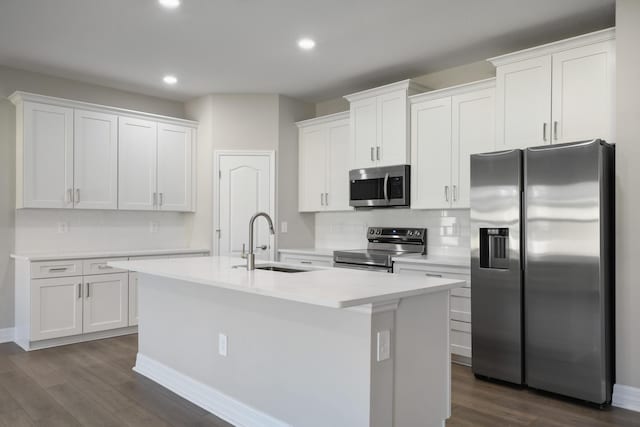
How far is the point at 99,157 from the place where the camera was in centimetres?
492

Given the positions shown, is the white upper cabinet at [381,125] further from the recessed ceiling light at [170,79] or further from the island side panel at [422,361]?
the island side panel at [422,361]

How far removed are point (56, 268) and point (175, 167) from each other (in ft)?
5.72

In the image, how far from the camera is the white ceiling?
3.29 metres

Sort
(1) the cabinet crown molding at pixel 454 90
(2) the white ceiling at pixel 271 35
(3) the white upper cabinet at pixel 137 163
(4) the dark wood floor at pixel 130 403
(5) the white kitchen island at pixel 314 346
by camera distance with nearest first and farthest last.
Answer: (5) the white kitchen island at pixel 314 346
(4) the dark wood floor at pixel 130 403
(2) the white ceiling at pixel 271 35
(1) the cabinet crown molding at pixel 454 90
(3) the white upper cabinet at pixel 137 163

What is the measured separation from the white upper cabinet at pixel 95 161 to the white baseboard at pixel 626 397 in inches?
187

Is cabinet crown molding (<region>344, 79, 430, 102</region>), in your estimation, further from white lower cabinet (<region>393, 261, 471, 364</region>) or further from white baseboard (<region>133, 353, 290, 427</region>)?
white baseboard (<region>133, 353, 290, 427</region>)

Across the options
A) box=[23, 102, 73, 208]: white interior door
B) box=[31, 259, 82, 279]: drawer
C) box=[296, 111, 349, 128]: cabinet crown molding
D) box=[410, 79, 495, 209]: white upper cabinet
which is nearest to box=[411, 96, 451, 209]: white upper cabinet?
box=[410, 79, 495, 209]: white upper cabinet

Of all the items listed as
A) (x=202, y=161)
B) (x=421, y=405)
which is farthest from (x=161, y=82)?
(x=421, y=405)

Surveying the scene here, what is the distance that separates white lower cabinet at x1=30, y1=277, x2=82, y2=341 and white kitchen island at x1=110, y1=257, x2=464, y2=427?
1.61 metres

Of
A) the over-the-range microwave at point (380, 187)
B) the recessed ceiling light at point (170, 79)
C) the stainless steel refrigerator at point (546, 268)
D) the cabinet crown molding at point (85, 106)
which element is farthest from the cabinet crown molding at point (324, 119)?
the stainless steel refrigerator at point (546, 268)

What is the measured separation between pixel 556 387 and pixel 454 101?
8.06ft

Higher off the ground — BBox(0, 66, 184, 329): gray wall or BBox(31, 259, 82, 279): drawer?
BBox(0, 66, 184, 329): gray wall

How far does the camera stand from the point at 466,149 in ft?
13.5

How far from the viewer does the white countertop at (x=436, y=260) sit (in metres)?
3.86
